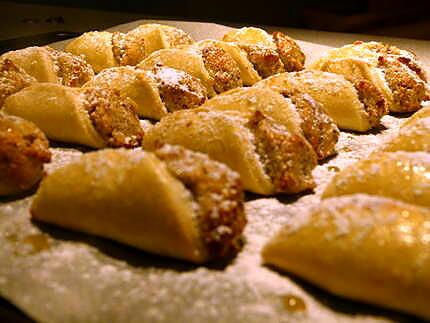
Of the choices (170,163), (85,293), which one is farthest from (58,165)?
(85,293)

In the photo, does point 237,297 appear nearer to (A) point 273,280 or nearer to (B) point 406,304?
(A) point 273,280

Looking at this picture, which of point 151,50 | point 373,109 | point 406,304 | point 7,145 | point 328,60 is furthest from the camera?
point 151,50

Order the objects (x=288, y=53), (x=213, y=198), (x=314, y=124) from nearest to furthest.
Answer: (x=213, y=198)
(x=314, y=124)
(x=288, y=53)

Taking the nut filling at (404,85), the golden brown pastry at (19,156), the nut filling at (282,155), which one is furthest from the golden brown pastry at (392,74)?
the golden brown pastry at (19,156)

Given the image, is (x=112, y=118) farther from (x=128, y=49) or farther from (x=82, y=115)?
(x=128, y=49)

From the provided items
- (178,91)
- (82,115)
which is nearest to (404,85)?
(178,91)

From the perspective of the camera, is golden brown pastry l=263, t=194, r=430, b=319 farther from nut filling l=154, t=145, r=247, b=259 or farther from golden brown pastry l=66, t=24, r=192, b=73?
golden brown pastry l=66, t=24, r=192, b=73

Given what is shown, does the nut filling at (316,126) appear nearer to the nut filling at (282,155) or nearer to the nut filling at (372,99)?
the nut filling at (282,155)
